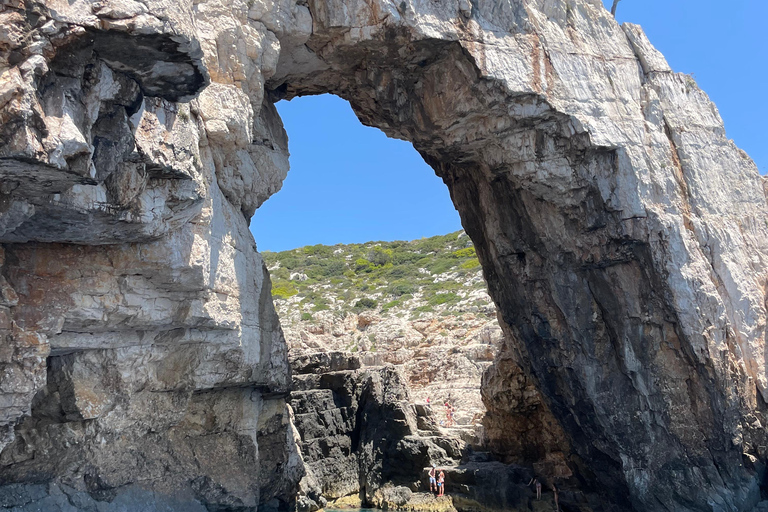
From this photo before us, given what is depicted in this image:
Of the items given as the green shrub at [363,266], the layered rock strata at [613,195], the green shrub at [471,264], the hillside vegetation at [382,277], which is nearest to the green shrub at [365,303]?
the hillside vegetation at [382,277]

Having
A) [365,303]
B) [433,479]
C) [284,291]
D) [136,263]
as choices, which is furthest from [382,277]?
[136,263]

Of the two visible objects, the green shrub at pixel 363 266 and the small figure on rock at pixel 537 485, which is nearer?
the small figure on rock at pixel 537 485

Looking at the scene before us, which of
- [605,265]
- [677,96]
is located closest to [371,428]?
[605,265]

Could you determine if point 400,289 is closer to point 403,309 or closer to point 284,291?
point 403,309

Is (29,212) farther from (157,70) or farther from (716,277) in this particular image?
(716,277)

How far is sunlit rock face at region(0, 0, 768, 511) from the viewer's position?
899 cm

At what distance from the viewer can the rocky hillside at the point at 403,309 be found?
2594cm

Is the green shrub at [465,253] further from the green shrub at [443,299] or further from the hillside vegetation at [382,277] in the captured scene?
the green shrub at [443,299]

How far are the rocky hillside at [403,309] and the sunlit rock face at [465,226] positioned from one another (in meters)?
8.92

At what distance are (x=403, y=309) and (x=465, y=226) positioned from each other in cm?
2057

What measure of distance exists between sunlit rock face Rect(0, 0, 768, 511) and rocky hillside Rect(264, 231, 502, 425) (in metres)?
8.92

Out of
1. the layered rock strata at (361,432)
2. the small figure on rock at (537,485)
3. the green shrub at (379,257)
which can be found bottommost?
the small figure on rock at (537,485)

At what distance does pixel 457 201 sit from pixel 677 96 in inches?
215

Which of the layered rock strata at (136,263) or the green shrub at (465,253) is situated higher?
the green shrub at (465,253)
